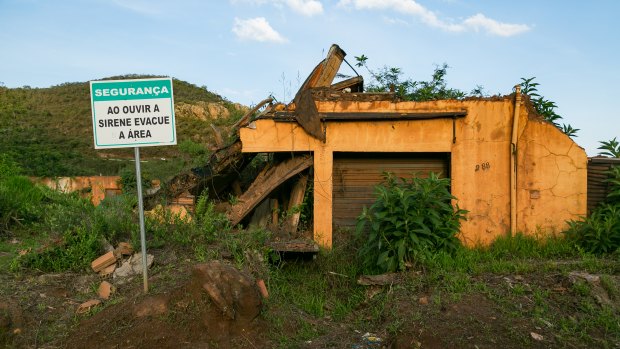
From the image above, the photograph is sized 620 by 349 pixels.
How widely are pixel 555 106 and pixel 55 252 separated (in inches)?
333

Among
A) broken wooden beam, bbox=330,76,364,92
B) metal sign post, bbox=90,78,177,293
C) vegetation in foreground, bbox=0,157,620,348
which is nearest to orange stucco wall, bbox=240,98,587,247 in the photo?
vegetation in foreground, bbox=0,157,620,348

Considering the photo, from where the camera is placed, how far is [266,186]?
8719 millimetres

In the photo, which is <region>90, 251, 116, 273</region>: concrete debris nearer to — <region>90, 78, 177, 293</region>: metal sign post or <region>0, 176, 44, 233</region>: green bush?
<region>90, 78, 177, 293</region>: metal sign post

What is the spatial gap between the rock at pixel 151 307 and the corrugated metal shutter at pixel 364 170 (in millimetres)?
4124

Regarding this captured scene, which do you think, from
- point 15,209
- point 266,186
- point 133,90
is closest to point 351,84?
point 266,186

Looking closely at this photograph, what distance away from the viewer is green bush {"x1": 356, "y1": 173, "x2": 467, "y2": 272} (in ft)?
21.8

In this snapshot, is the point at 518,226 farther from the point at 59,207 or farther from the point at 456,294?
the point at 59,207

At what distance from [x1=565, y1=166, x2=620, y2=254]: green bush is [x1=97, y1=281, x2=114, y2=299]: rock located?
22.3 ft

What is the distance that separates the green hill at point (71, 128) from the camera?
22906 millimetres

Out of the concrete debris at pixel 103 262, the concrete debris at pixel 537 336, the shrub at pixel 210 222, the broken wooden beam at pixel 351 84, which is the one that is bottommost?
the concrete debris at pixel 537 336

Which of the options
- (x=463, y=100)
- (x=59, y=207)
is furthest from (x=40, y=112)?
(x=463, y=100)

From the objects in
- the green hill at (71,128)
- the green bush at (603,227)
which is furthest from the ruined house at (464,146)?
the green hill at (71,128)

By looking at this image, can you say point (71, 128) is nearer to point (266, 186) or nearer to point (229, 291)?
point (266, 186)

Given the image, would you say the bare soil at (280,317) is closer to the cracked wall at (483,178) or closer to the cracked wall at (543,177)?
the cracked wall at (483,178)
